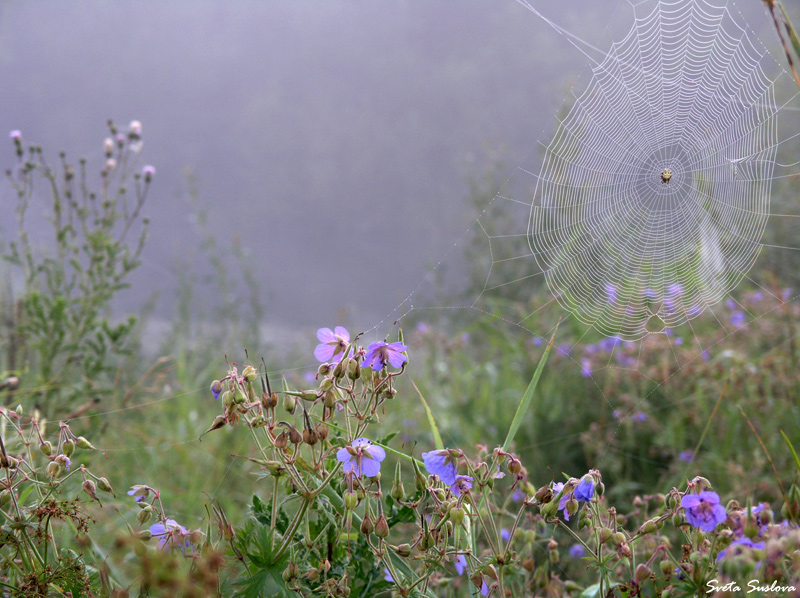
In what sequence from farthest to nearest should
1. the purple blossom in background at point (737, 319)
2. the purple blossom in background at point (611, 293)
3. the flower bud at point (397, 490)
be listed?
the purple blossom in background at point (737, 319)
the purple blossom in background at point (611, 293)
the flower bud at point (397, 490)

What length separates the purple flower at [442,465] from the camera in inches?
39.1

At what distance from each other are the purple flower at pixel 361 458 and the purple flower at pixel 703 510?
419 millimetres

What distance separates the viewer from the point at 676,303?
3174mm

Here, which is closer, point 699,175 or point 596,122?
point 596,122

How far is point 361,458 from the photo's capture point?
3.03 feet

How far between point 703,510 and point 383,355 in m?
0.49

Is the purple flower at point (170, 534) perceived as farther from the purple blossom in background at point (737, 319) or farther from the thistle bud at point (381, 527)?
the purple blossom in background at point (737, 319)

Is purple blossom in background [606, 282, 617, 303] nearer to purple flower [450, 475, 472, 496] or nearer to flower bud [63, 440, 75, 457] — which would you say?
purple flower [450, 475, 472, 496]

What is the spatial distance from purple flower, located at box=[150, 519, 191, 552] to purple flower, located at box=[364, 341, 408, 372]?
36 centimetres

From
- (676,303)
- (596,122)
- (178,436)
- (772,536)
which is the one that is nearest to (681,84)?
(596,122)

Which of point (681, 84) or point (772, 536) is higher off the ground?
point (681, 84)

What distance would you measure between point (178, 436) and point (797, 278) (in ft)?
13.7

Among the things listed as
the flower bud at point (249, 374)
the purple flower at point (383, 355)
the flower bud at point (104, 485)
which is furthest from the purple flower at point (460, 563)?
the flower bud at point (104, 485)

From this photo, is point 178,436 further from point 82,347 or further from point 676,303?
point 676,303
